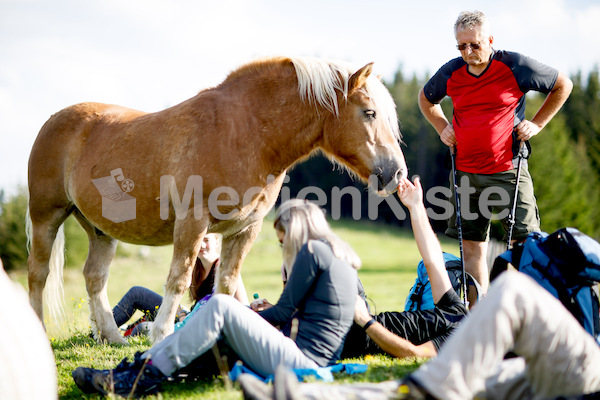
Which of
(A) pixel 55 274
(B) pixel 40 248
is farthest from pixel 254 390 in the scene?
(A) pixel 55 274

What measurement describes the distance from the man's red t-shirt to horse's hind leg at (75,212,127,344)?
14.2 ft

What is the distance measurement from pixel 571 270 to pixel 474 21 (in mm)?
2611

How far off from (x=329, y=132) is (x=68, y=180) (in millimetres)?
3121

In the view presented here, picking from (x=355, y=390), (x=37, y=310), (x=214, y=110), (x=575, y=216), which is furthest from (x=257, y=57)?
(x=575, y=216)

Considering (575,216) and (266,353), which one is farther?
(575,216)

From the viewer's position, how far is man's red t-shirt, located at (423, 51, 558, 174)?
4699 mm

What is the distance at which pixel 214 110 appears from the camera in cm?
464

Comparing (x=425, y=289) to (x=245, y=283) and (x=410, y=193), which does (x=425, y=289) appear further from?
(x=245, y=283)

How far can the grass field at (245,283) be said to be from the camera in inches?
145

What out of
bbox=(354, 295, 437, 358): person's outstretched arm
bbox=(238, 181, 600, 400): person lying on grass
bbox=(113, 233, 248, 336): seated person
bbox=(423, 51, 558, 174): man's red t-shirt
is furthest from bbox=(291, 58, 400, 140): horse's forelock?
bbox=(238, 181, 600, 400): person lying on grass

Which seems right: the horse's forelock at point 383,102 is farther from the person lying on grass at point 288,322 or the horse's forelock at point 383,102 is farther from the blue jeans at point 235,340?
the blue jeans at point 235,340

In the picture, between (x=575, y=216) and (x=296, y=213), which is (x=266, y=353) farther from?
(x=575, y=216)

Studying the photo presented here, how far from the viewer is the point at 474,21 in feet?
15.0

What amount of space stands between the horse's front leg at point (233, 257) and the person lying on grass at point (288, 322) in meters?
1.55
